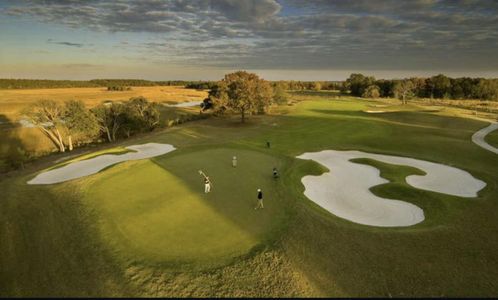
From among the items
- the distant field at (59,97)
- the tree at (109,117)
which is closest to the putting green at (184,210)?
the tree at (109,117)

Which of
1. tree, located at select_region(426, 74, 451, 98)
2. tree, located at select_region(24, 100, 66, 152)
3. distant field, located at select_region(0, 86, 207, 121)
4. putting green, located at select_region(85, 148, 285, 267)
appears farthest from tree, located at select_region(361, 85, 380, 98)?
tree, located at select_region(24, 100, 66, 152)

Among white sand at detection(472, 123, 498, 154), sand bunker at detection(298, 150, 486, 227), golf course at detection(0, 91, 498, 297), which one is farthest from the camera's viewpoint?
white sand at detection(472, 123, 498, 154)

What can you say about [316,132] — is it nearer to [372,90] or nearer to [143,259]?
[143,259]

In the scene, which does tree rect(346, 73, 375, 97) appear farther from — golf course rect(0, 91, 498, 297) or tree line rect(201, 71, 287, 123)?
golf course rect(0, 91, 498, 297)

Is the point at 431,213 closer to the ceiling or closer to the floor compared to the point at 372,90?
closer to the floor

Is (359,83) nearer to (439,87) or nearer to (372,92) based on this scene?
(372,92)

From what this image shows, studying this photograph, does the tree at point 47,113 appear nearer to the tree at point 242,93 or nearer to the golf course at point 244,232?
the golf course at point 244,232

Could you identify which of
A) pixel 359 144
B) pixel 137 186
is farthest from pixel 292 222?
pixel 359 144
